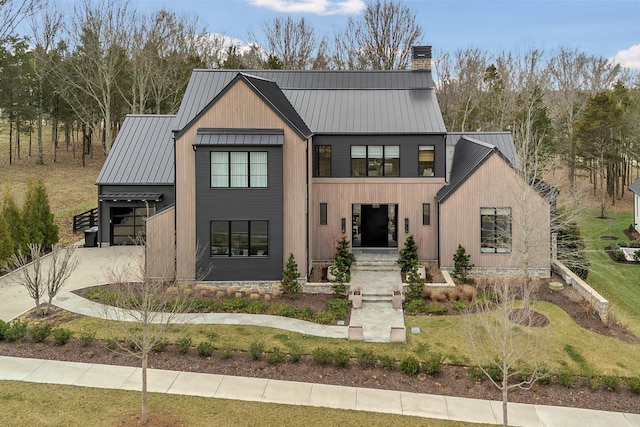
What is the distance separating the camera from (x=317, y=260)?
23719 mm

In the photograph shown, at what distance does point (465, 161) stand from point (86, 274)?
1892 centimetres

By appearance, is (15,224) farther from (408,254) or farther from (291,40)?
(291,40)

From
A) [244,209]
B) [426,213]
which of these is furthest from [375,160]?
[244,209]

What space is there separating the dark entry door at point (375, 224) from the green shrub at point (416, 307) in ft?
23.3

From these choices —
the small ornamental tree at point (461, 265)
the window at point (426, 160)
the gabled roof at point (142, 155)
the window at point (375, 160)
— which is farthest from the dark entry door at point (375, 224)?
the gabled roof at point (142, 155)

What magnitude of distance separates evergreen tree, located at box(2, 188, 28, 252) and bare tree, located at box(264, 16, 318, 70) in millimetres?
33788

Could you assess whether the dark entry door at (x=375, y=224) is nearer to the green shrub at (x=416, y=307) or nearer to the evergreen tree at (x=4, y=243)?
the green shrub at (x=416, y=307)

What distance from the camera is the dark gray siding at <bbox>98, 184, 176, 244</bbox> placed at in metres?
26.4

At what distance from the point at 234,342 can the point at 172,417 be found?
4.18 metres

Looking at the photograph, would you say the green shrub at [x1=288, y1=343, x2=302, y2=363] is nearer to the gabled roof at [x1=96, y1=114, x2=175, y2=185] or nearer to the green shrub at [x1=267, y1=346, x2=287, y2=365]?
the green shrub at [x1=267, y1=346, x2=287, y2=365]

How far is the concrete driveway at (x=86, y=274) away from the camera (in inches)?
675

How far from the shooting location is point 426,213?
23.6 metres

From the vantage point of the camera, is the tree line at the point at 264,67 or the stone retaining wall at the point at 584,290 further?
the tree line at the point at 264,67

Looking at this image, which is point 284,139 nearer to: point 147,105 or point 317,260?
point 317,260
